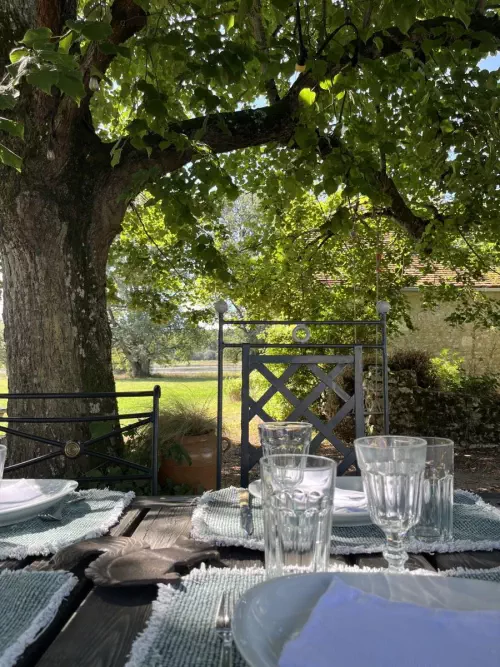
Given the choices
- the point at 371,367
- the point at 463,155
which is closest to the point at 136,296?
the point at 371,367

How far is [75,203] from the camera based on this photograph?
3.16 meters

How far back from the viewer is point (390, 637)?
52 centimetres

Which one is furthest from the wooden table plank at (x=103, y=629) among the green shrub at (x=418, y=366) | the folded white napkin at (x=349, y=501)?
the green shrub at (x=418, y=366)

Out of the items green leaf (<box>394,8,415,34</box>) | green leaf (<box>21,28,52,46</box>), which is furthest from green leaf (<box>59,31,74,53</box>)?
green leaf (<box>394,8,415,34</box>)

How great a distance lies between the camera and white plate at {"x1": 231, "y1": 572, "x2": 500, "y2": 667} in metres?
0.54

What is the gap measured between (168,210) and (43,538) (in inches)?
86.5

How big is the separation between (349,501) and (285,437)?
19cm

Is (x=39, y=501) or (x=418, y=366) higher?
(x=418, y=366)

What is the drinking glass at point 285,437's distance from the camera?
123 cm

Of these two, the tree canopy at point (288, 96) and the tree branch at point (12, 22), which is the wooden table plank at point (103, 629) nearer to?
the tree canopy at point (288, 96)

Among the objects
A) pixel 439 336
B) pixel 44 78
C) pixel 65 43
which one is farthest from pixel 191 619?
pixel 439 336

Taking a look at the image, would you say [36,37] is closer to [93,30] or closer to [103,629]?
[93,30]

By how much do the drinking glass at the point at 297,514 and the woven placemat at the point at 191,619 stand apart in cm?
9

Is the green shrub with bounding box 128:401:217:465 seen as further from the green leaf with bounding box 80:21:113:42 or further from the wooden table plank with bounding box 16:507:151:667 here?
the wooden table plank with bounding box 16:507:151:667
